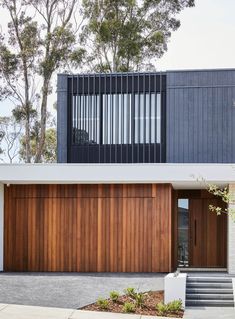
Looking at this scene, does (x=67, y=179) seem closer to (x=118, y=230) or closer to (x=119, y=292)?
(x=118, y=230)

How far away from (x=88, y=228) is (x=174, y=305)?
466 centimetres

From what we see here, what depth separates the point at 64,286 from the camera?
14.0m

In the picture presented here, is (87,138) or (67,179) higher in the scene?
(87,138)

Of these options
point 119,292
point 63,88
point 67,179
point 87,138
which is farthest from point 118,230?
point 63,88

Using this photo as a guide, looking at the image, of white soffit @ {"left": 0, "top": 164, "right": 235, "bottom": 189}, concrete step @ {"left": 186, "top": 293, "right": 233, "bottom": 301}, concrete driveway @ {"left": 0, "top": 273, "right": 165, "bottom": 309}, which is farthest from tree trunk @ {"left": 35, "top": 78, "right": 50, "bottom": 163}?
concrete step @ {"left": 186, "top": 293, "right": 233, "bottom": 301}

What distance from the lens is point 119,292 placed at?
1361 centimetres

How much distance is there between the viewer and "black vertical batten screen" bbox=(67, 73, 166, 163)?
22.0 m

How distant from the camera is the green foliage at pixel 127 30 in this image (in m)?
30.2

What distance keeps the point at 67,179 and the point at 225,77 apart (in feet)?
27.7

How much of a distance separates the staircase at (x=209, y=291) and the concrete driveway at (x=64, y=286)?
717 mm

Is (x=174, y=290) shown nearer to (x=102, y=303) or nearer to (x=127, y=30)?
(x=102, y=303)

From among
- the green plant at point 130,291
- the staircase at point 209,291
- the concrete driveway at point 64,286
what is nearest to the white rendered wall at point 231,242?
the staircase at point 209,291

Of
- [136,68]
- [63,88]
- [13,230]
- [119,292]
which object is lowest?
[119,292]

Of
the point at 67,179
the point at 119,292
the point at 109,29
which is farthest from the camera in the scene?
the point at 109,29
